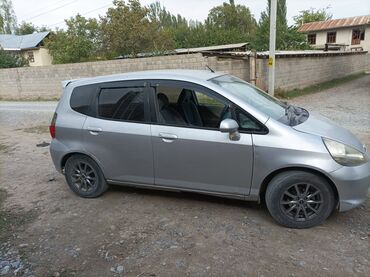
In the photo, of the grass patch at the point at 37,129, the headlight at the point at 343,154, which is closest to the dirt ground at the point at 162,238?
the headlight at the point at 343,154

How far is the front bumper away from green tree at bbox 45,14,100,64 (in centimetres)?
2755

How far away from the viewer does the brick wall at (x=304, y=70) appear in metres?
13.5


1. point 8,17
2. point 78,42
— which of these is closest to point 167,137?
point 78,42

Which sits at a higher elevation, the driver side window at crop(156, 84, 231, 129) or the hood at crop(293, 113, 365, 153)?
the driver side window at crop(156, 84, 231, 129)

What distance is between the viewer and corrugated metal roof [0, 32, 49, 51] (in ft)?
143

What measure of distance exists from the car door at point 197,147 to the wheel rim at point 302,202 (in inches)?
17.1

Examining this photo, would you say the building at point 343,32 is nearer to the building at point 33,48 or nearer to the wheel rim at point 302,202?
the building at point 33,48

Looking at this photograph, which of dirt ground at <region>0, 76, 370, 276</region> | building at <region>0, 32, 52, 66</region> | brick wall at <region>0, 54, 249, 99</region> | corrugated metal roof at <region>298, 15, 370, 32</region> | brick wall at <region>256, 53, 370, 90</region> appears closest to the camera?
dirt ground at <region>0, 76, 370, 276</region>

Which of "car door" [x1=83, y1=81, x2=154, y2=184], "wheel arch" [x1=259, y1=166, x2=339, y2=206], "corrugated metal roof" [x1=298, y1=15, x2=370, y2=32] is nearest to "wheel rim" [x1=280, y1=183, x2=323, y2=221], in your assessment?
"wheel arch" [x1=259, y1=166, x2=339, y2=206]

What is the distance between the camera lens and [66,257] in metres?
3.26

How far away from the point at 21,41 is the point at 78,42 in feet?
75.3

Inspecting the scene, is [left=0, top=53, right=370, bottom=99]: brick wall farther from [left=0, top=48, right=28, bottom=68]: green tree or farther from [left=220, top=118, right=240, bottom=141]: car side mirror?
[left=220, top=118, right=240, bottom=141]: car side mirror

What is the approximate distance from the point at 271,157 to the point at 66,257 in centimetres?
226

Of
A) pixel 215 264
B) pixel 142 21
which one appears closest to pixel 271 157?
pixel 215 264
